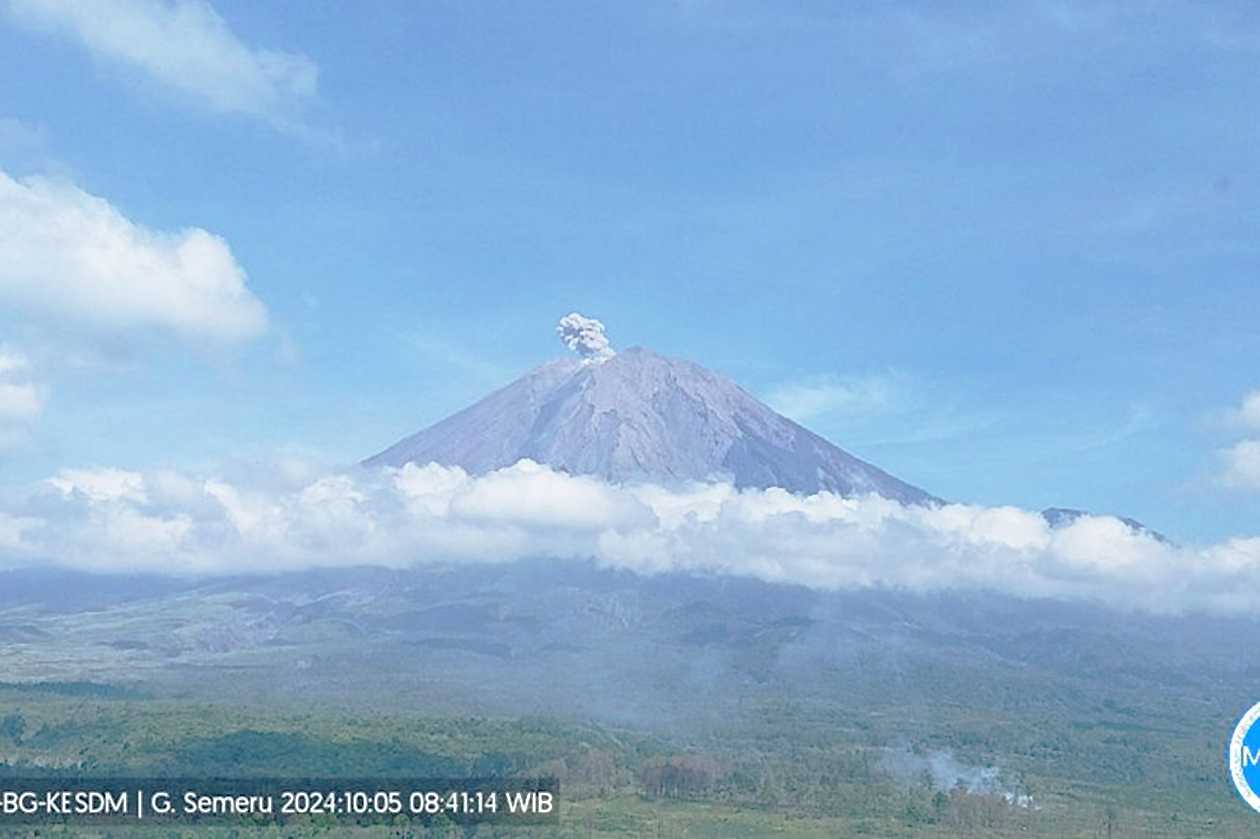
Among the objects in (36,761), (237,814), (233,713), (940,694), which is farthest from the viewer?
(940,694)

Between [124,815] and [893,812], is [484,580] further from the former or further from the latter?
[124,815]

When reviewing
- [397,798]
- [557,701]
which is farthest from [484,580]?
[397,798]

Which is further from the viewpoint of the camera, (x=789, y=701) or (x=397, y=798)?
(x=789, y=701)
